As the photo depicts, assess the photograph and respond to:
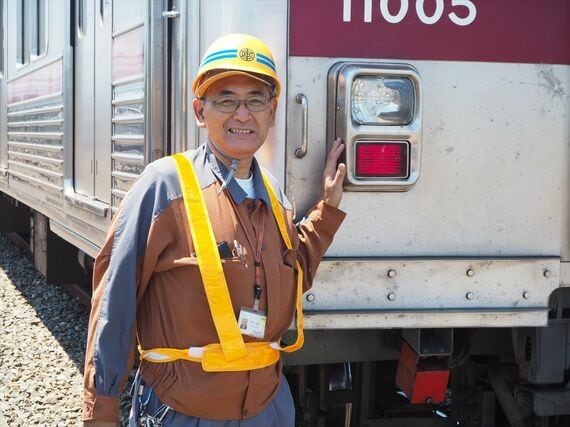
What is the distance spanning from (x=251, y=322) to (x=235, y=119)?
20.4 inches

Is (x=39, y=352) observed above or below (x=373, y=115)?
below

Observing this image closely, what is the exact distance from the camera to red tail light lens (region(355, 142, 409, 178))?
2.57m

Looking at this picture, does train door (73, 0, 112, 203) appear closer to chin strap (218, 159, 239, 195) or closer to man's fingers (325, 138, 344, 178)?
man's fingers (325, 138, 344, 178)

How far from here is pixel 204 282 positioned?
198 cm

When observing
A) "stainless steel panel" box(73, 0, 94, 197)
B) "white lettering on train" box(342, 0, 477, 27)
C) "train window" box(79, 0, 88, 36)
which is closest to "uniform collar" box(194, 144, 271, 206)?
"white lettering on train" box(342, 0, 477, 27)

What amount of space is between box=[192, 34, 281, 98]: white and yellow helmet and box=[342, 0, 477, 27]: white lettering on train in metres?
0.60

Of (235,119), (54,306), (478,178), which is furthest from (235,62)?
(54,306)

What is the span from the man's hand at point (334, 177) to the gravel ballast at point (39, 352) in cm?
226

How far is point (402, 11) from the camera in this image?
2.62 m

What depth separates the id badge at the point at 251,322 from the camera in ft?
6.68

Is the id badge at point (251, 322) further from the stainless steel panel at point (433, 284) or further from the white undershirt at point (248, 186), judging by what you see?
the stainless steel panel at point (433, 284)

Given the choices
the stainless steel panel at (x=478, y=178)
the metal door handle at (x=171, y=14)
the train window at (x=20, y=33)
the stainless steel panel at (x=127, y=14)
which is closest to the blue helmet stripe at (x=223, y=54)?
the stainless steel panel at (x=478, y=178)

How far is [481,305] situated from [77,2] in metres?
2.73

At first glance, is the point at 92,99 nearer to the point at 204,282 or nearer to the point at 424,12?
the point at 424,12
